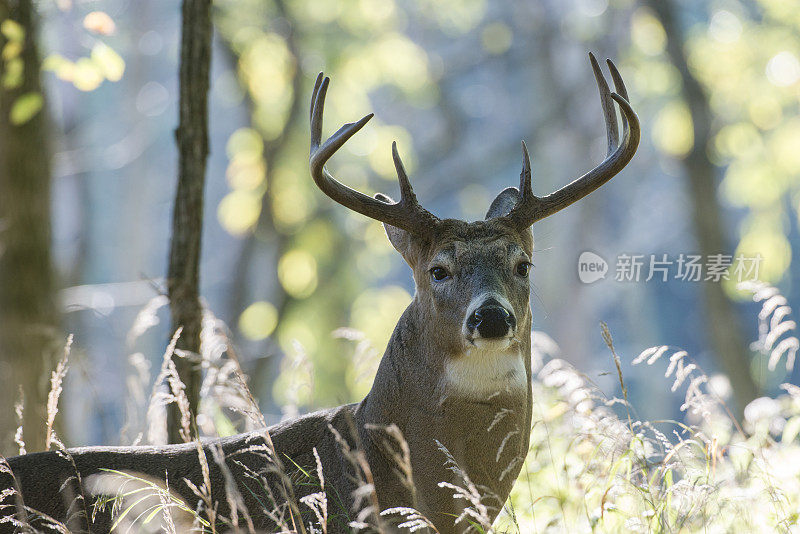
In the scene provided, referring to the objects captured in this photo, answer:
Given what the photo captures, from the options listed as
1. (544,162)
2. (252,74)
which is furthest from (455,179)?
(252,74)

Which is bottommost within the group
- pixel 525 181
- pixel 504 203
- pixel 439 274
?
pixel 439 274

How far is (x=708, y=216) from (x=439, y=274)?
25.8 feet

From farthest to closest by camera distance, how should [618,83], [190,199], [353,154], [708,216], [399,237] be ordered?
[353,154]
[708,216]
[190,199]
[399,237]
[618,83]

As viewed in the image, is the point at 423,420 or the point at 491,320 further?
the point at 423,420

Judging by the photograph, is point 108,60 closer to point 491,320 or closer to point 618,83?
point 618,83

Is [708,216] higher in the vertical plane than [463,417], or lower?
higher

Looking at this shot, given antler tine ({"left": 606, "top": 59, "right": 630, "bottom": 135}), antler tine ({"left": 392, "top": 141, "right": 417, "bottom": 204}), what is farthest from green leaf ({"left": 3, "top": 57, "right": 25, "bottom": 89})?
antler tine ({"left": 606, "top": 59, "right": 630, "bottom": 135})

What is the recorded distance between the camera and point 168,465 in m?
3.86

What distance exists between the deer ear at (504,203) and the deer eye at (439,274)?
537 mm

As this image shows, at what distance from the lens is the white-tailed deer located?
367cm

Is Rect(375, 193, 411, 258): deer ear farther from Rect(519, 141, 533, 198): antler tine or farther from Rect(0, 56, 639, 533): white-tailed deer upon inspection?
Rect(519, 141, 533, 198): antler tine

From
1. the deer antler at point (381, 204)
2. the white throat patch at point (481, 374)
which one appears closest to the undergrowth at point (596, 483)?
the white throat patch at point (481, 374)

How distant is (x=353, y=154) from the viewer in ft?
55.6

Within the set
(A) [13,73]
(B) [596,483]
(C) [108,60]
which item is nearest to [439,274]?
(B) [596,483]
